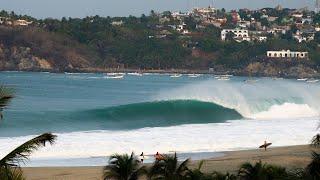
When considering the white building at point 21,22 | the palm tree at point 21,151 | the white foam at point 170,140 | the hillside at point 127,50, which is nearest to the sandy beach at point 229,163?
the white foam at point 170,140

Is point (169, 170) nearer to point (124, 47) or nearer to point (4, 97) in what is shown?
point (4, 97)

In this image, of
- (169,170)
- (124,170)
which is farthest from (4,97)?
(169,170)

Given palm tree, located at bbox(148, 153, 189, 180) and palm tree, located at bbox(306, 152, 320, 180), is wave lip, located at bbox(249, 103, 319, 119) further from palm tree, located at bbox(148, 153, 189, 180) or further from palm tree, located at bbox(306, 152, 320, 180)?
palm tree, located at bbox(306, 152, 320, 180)

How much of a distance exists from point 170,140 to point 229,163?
318 inches

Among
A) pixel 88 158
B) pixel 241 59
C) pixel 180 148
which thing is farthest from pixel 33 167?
pixel 241 59

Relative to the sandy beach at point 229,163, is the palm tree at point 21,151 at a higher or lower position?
higher

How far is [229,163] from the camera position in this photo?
24672mm

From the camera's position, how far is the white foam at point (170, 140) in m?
28.7

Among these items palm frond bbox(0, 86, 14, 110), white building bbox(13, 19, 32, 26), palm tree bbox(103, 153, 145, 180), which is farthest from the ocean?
white building bbox(13, 19, 32, 26)

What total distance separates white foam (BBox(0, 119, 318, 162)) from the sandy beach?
2493 millimetres

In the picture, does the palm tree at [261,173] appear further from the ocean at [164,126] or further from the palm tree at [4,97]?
the palm tree at [4,97]

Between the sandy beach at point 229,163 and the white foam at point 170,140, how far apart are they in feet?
8.18

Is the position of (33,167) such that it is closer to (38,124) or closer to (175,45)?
(38,124)

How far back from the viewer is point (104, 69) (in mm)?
173500
